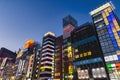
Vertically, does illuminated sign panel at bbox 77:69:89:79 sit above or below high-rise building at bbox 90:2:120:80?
below

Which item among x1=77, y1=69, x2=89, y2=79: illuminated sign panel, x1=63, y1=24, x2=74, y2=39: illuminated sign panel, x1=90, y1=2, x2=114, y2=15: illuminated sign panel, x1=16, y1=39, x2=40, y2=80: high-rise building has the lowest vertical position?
x1=77, y1=69, x2=89, y2=79: illuminated sign panel

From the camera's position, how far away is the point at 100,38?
53.7 meters

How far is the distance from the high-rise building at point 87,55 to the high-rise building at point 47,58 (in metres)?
21.1

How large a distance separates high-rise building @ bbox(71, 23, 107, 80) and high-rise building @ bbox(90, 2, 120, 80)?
286 cm

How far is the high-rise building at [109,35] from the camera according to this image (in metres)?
44.1

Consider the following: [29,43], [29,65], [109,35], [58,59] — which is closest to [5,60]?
[29,43]

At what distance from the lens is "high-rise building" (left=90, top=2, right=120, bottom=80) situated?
4412cm

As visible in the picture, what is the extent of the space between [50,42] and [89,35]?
112ft

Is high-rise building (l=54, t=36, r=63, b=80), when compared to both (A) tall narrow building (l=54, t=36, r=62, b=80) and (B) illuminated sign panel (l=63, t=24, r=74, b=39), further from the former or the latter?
(B) illuminated sign panel (l=63, t=24, r=74, b=39)

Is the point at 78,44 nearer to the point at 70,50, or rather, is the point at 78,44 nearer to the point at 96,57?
the point at 70,50

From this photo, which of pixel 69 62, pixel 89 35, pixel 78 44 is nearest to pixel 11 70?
pixel 69 62

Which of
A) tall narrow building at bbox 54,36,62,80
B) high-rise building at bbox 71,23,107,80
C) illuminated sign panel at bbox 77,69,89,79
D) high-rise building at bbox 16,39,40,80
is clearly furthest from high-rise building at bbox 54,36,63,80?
high-rise building at bbox 16,39,40,80

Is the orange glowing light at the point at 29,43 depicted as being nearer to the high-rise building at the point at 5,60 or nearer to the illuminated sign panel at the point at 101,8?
the high-rise building at the point at 5,60

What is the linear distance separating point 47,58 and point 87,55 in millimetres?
31148
